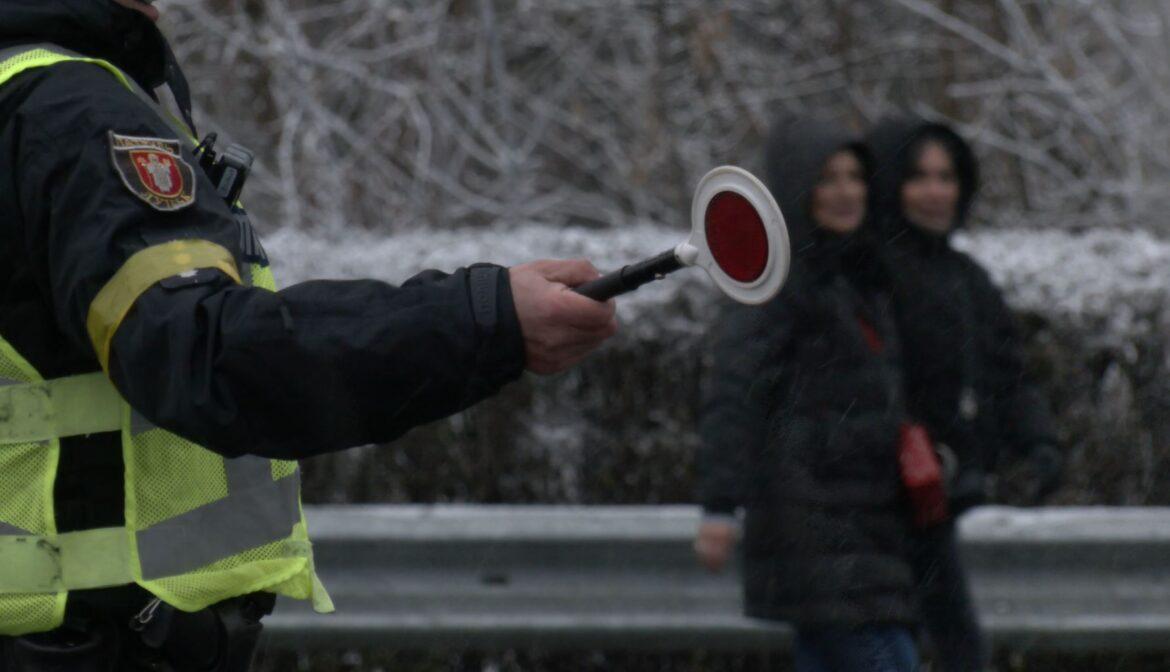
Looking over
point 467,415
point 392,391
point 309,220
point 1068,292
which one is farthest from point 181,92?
point 309,220

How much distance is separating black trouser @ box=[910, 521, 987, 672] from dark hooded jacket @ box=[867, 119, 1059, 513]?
0.14 meters

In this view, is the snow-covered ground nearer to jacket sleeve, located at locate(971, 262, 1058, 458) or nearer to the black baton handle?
jacket sleeve, located at locate(971, 262, 1058, 458)

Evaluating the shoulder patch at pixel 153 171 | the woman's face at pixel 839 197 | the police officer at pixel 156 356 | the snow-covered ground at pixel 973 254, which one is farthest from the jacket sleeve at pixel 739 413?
the shoulder patch at pixel 153 171

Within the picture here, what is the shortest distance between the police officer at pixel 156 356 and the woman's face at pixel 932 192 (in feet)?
7.60

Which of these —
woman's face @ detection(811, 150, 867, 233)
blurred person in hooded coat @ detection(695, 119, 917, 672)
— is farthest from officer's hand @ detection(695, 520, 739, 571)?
woman's face @ detection(811, 150, 867, 233)

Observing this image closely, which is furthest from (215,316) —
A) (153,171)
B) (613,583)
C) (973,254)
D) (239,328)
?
(973,254)

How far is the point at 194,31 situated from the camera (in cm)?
825

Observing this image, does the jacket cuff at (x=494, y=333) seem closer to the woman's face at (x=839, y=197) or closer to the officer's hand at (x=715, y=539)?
the officer's hand at (x=715, y=539)

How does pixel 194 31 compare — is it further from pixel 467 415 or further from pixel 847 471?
pixel 847 471

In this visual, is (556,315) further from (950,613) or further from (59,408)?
(950,613)

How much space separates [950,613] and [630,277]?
2.44m

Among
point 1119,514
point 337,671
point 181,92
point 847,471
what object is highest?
point 181,92

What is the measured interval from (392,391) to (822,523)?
74.3 inches

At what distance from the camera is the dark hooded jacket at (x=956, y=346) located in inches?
151
